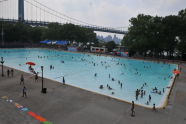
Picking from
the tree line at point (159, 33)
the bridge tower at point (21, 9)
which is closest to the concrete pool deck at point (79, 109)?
the tree line at point (159, 33)

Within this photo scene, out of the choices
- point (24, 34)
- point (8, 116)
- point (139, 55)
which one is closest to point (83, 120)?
point (8, 116)

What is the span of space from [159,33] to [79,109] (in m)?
44.2

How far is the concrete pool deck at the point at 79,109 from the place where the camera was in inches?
400

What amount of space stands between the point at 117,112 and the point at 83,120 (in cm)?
271

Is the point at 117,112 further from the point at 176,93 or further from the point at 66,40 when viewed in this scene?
the point at 66,40

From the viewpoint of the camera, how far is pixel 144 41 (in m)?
47.0

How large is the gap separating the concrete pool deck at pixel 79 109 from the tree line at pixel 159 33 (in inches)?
1365

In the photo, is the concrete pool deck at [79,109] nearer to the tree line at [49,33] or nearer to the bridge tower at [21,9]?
the tree line at [49,33]

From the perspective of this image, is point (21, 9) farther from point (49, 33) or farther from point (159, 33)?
point (159, 33)

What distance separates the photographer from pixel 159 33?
4819 centimetres

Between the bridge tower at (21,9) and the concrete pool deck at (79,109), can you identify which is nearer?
the concrete pool deck at (79,109)

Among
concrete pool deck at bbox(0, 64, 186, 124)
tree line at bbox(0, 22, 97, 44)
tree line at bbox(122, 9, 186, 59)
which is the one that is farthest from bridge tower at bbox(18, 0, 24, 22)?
concrete pool deck at bbox(0, 64, 186, 124)

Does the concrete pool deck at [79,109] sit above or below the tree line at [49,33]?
below

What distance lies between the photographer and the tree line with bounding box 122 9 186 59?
Result: 151ft
